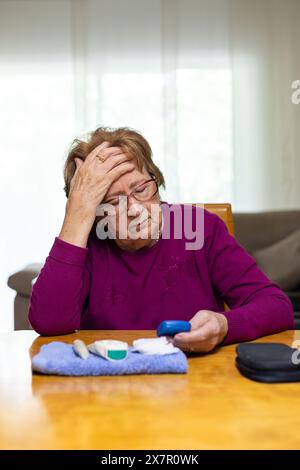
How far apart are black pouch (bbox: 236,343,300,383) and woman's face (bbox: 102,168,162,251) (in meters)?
0.54

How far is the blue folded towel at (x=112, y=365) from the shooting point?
95cm

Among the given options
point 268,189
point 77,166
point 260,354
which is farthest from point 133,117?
point 260,354

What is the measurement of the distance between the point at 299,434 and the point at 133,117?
13.6ft

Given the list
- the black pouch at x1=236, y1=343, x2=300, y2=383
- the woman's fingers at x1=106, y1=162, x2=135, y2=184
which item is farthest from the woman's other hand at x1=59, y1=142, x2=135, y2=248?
the black pouch at x1=236, y1=343, x2=300, y2=383

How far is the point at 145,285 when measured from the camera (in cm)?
149

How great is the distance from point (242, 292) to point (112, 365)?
52cm

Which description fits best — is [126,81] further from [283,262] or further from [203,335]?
[203,335]

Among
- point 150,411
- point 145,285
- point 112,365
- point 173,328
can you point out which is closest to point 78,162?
point 145,285

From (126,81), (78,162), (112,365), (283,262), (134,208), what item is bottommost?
(283,262)

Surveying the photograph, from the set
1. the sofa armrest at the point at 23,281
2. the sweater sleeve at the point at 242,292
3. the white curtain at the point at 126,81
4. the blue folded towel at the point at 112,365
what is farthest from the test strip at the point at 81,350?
the white curtain at the point at 126,81

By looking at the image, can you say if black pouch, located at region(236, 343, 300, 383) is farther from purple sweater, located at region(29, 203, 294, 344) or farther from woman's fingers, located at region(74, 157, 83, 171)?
woman's fingers, located at region(74, 157, 83, 171)

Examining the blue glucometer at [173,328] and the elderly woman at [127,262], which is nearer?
the blue glucometer at [173,328]

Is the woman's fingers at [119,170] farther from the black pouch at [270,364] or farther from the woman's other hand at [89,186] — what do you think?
the black pouch at [270,364]

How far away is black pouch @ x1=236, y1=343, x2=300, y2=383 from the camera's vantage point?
904mm
